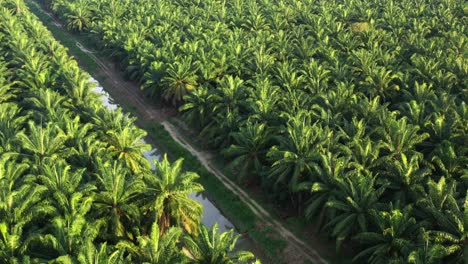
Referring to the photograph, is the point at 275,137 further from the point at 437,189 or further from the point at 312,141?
the point at 437,189

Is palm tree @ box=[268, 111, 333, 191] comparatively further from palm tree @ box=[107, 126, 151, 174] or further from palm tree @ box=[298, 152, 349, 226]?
palm tree @ box=[107, 126, 151, 174]

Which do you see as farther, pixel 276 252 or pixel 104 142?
pixel 104 142

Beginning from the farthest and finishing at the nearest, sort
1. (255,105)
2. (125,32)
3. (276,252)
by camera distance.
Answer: (125,32) → (255,105) → (276,252)

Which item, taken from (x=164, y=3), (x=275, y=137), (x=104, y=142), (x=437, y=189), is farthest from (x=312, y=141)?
(x=164, y=3)

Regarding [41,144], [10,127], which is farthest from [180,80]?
[41,144]

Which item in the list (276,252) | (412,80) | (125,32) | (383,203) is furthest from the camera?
(125,32)

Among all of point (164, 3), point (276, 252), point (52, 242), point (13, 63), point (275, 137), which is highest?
point (164, 3)

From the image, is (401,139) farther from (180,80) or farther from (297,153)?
(180,80)
